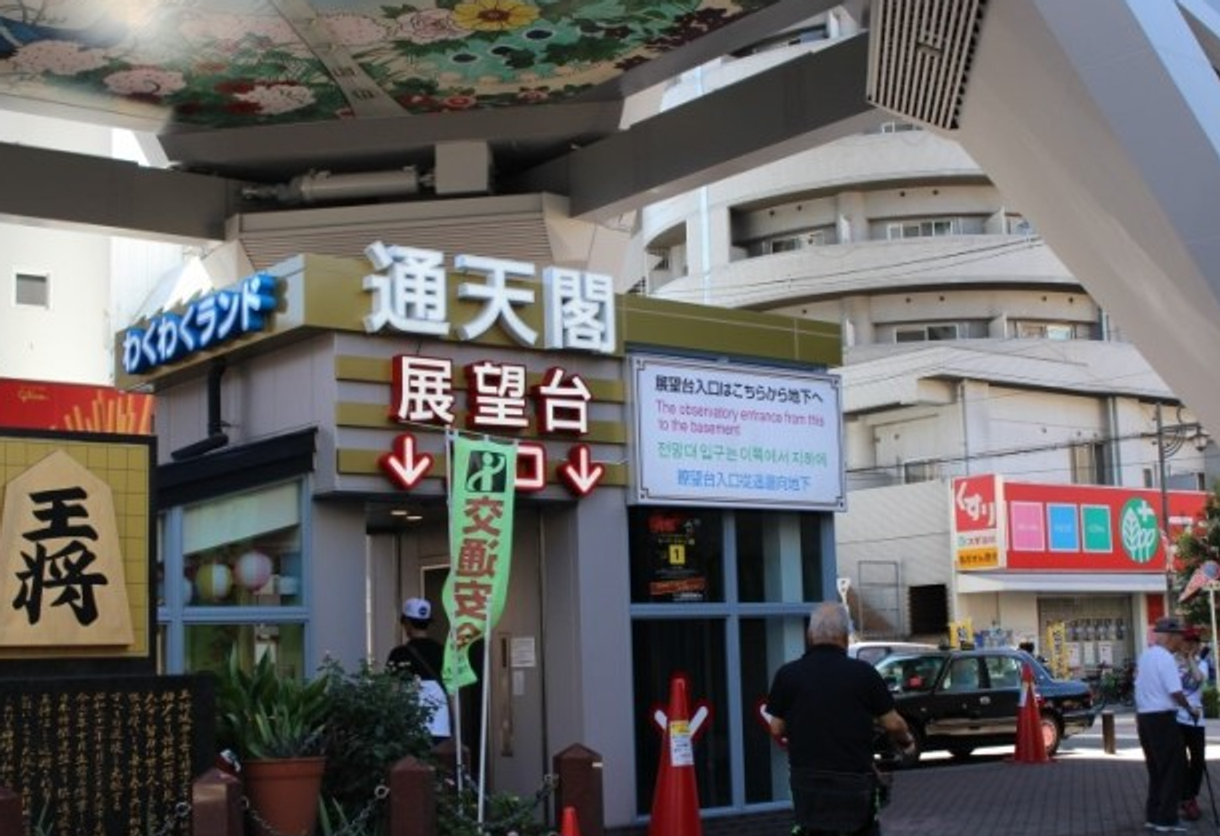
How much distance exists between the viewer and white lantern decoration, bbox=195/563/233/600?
13.0m

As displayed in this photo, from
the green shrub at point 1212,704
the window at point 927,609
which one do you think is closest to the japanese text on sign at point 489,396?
the green shrub at point 1212,704

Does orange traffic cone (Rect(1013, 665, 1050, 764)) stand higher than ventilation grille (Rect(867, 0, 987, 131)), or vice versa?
ventilation grille (Rect(867, 0, 987, 131))

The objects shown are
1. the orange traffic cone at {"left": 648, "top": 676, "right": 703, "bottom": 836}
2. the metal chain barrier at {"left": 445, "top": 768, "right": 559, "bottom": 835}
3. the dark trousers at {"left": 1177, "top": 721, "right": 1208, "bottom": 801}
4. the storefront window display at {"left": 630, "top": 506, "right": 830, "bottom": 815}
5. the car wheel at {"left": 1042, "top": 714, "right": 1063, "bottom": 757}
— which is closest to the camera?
the metal chain barrier at {"left": 445, "top": 768, "right": 559, "bottom": 835}

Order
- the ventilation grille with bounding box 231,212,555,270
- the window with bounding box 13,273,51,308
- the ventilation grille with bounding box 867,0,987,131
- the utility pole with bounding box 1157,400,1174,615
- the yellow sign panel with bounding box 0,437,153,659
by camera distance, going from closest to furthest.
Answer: the yellow sign panel with bounding box 0,437,153,659
the ventilation grille with bounding box 867,0,987,131
the ventilation grille with bounding box 231,212,555,270
the window with bounding box 13,273,51,308
the utility pole with bounding box 1157,400,1174,615

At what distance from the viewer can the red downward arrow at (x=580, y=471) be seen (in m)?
13.8

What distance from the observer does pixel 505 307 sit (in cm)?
1367

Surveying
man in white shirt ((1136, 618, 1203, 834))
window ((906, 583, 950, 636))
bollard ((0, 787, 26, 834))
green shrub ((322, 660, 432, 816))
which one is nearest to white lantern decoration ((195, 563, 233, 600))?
green shrub ((322, 660, 432, 816))

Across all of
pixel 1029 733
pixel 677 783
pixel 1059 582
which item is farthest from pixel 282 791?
pixel 1059 582

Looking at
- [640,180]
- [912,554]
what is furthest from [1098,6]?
[912,554]

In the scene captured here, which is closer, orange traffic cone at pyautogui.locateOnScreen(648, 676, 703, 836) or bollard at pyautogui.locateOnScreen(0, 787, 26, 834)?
bollard at pyautogui.locateOnScreen(0, 787, 26, 834)

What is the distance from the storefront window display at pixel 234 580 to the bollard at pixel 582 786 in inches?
106

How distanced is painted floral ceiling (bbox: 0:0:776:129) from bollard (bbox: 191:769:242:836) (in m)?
12.8

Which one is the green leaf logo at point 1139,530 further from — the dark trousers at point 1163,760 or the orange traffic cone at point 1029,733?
the dark trousers at point 1163,760

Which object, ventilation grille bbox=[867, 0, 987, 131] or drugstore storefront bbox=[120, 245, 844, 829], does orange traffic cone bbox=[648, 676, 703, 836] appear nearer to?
drugstore storefront bbox=[120, 245, 844, 829]
